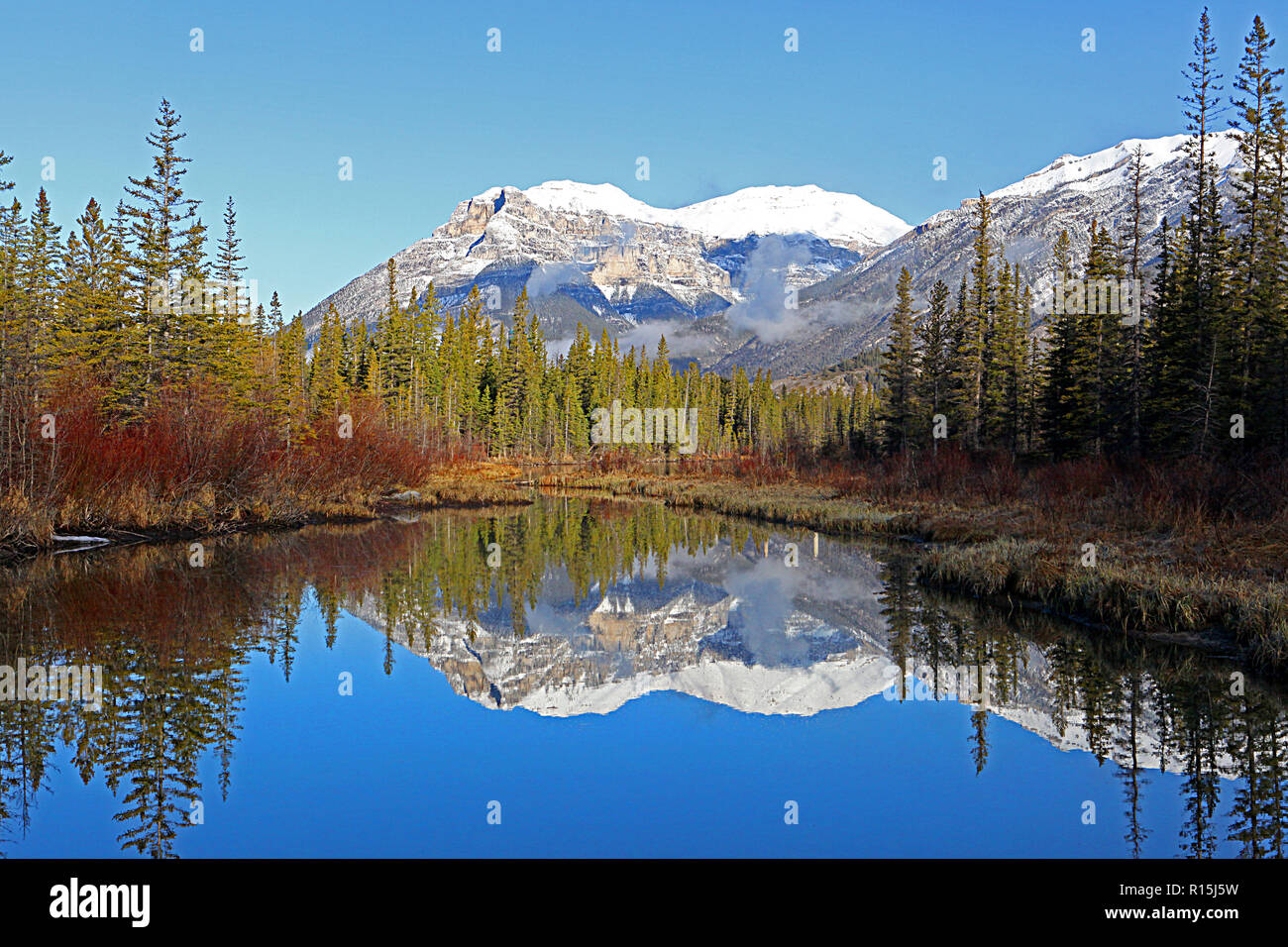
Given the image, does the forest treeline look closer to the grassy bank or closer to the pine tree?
the pine tree

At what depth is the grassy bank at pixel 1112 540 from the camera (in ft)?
A: 42.4

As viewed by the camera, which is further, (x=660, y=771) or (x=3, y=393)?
(x=3, y=393)

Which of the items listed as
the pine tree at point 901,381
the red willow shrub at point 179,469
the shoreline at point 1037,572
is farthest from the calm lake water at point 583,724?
the pine tree at point 901,381

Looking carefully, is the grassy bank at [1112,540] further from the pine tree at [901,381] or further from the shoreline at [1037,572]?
the pine tree at [901,381]

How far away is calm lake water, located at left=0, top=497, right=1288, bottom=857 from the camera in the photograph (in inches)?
272

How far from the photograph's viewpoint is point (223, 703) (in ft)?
32.4

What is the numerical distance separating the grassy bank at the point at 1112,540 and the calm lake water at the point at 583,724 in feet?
2.83

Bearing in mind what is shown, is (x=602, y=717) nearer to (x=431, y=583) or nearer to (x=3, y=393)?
(x=431, y=583)

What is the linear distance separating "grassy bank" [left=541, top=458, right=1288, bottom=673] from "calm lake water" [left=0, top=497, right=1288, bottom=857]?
86 cm

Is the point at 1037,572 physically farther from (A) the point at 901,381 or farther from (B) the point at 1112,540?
(A) the point at 901,381

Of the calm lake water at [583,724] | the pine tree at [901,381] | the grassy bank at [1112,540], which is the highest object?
the pine tree at [901,381]

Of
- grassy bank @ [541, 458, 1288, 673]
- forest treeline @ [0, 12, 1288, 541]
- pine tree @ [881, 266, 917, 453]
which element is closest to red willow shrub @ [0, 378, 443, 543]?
forest treeline @ [0, 12, 1288, 541]

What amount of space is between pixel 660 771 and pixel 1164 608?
8.73 meters
